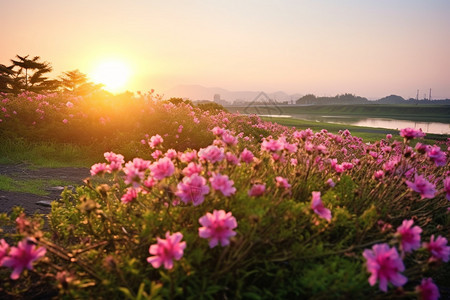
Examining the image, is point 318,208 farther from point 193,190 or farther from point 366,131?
point 366,131

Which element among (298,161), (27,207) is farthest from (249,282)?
(27,207)

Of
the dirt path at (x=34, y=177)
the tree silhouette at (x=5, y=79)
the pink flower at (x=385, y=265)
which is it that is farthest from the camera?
the tree silhouette at (x=5, y=79)

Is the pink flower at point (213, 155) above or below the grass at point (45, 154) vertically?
above

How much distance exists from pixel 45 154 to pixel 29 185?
9.54 ft

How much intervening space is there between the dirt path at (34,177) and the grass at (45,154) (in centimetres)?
45

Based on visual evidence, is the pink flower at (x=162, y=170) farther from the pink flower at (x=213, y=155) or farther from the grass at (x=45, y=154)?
the grass at (x=45, y=154)

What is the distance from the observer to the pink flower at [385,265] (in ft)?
5.24

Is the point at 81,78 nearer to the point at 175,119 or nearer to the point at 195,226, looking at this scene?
the point at 175,119

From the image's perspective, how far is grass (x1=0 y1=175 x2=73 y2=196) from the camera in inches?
205

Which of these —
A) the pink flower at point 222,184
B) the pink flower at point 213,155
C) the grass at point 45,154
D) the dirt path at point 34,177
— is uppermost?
the pink flower at point 213,155

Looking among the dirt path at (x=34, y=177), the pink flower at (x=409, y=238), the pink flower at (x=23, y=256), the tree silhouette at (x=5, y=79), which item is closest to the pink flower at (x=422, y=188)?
the pink flower at (x=409, y=238)

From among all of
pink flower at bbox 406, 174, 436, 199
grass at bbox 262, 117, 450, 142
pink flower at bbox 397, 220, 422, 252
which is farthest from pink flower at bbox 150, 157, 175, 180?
grass at bbox 262, 117, 450, 142

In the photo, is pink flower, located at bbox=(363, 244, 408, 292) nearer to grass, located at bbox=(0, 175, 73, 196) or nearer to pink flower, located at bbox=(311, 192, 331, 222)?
pink flower, located at bbox=(311, 192, 331, 222)

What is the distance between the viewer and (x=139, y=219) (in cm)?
228
